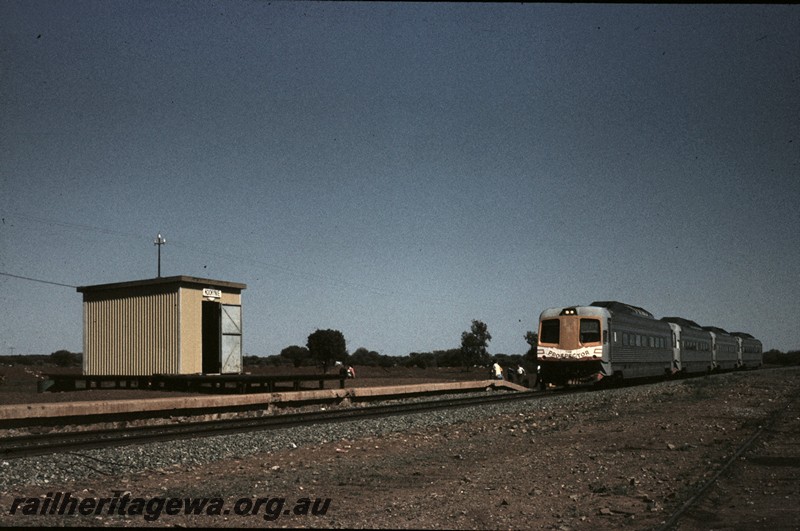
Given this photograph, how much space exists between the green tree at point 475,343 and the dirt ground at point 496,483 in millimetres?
75559

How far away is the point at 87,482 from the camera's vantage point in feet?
25.8

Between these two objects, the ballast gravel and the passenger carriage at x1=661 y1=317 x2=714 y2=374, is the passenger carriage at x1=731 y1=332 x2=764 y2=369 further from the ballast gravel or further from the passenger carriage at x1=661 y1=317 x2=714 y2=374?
the ballast gravel

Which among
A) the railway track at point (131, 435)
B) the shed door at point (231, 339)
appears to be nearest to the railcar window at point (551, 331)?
the railway track at point (131, 435)

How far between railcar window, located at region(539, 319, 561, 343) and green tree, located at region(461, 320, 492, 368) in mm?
62430

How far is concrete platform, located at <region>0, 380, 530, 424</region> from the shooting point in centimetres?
1384

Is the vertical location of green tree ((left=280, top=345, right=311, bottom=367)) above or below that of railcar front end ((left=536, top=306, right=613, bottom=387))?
below

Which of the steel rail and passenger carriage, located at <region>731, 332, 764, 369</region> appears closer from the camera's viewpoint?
the steel rail

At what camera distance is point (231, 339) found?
2709 cm

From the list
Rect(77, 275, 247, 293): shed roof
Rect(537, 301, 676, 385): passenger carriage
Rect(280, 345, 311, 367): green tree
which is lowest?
Rect(280, 345, 311, 367): green tree

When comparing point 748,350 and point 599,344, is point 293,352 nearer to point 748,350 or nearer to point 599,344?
point 748,350

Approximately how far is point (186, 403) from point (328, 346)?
75.2 m

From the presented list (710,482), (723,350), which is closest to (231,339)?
(710,482)

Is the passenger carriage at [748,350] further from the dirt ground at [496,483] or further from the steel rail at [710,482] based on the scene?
the dirt ground at [496,483]

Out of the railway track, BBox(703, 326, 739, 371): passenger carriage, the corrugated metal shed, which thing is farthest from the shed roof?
BBox(703, 326, 739, 371): passenger carriage
